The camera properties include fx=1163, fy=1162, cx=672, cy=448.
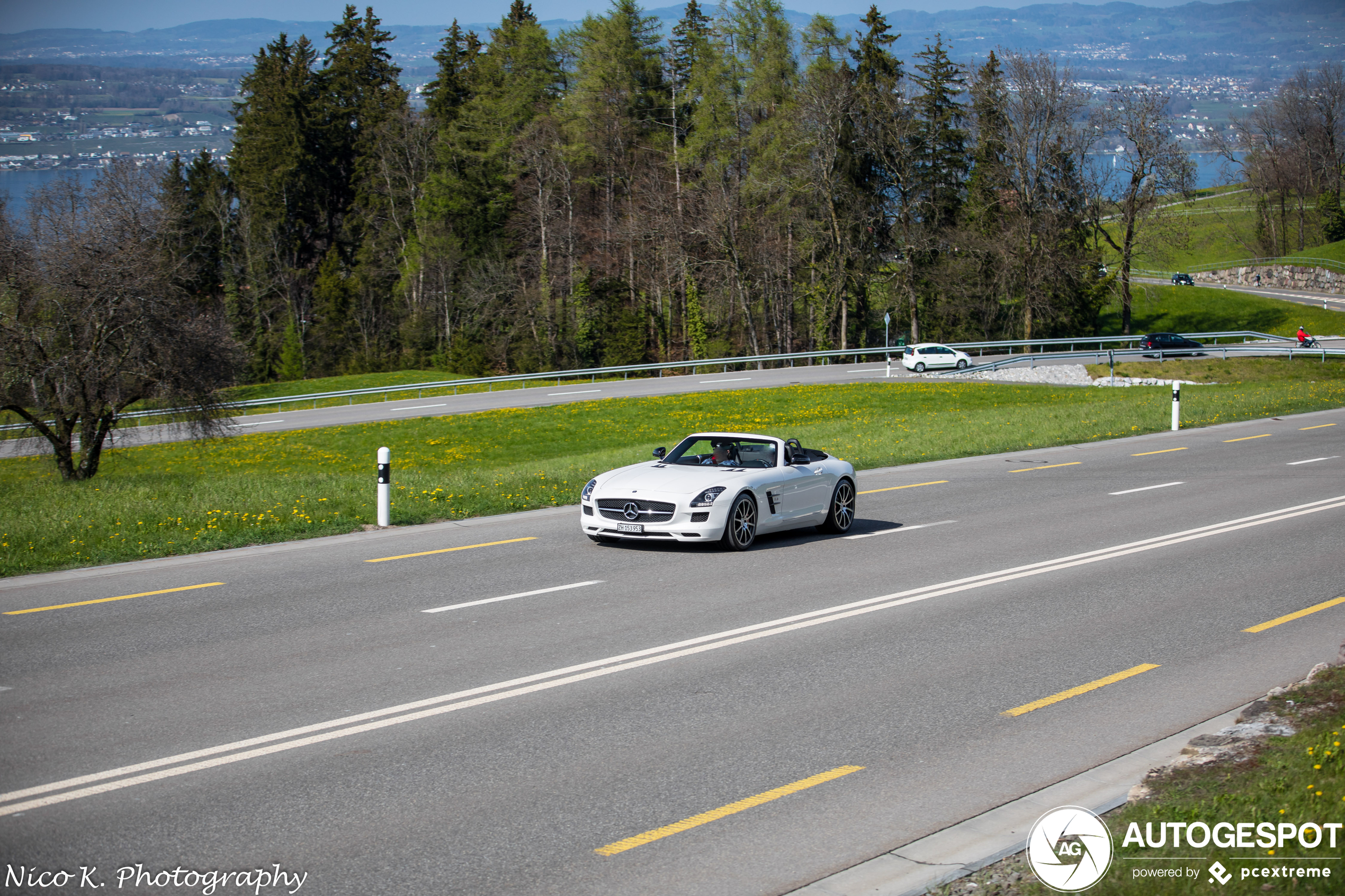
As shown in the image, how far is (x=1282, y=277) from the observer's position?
9125 centimetres

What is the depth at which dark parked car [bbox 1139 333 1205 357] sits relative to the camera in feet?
188

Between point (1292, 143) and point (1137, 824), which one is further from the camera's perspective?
point (1292, 143)

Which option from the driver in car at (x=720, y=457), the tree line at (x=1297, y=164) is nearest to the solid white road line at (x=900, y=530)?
the driver in car at (x=720, y=457)

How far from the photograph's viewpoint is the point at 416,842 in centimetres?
534

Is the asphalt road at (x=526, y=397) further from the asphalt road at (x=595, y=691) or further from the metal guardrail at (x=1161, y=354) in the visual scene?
the asphalt road at (x=595, y=691)

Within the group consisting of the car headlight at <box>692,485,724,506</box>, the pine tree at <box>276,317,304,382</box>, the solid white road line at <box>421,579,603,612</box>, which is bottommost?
the solid white road line at <box>421,579,603,612</box>

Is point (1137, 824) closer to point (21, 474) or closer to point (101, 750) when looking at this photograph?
point (101, 750)

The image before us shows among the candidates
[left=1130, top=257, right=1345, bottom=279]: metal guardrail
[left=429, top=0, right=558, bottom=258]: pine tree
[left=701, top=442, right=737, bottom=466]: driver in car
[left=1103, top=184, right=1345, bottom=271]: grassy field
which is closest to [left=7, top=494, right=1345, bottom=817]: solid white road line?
[left=701, top=442, right=737, bottom=466]: driver in car

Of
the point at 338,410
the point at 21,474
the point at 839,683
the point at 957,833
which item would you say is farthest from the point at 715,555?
the point at 338,410

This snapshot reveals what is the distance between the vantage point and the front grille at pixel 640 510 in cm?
1284

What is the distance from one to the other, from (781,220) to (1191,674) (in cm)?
5988

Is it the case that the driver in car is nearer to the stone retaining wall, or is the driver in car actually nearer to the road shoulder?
the road shoulder

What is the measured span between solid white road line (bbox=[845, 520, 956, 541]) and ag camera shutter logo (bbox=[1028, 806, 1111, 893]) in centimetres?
866

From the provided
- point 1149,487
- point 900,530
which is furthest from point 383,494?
point 1149,487
